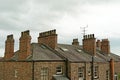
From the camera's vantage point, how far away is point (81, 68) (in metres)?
36.7

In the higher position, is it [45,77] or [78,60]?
[78,60]

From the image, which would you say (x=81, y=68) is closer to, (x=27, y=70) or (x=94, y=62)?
(x=94, y=62)

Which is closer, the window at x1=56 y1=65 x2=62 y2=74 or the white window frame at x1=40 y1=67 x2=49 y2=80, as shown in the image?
the white window frame at x1=40 y1=67 x2=49 y2=80

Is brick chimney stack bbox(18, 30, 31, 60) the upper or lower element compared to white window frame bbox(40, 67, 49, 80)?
upper

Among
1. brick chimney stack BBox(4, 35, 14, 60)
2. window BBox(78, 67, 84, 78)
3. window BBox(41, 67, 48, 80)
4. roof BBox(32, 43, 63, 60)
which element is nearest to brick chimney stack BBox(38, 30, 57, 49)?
roof BBox(32, 43, 63, 60)

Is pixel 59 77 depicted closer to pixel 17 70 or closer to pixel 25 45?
pixel 17 70

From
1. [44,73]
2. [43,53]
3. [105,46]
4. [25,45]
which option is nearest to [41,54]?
[43,53]

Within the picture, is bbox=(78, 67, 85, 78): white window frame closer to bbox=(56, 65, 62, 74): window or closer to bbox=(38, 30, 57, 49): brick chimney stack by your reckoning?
bbox=(56, 65, 62, 74): window

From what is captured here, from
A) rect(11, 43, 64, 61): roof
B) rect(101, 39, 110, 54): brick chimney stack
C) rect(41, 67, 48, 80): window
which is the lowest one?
rect(41, 67, 48, 80): window

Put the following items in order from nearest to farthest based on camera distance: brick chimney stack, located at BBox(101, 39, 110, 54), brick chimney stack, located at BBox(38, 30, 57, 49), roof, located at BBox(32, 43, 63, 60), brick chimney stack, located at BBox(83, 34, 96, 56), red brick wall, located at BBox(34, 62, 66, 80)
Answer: red brick wall, located at BBox(34, 62, 66, 80) < roof, located at BBox(32, 43, 63, 60) < brick chimney stack, located at BBox(38, 30, 57, 49) < brick chimney stack, located at BBox(83, 34, 96, 56) < brick chimney stack, located at BBox(101, 39, 110, 54)

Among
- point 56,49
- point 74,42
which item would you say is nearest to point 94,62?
point 56,49

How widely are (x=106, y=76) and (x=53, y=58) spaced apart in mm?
14728

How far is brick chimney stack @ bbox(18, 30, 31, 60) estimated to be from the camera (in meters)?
31.9

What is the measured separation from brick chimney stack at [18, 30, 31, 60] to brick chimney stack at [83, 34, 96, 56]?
52.9ft
